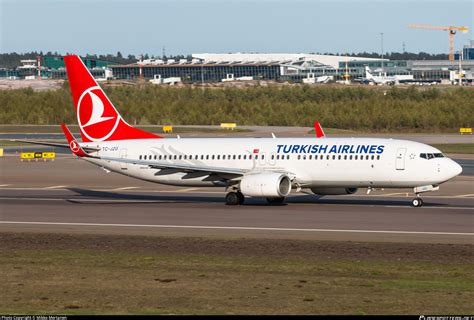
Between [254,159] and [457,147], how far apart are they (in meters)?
47.9

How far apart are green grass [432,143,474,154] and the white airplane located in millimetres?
38505

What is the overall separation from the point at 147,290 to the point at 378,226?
17268 millimetres

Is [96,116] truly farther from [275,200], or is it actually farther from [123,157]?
[275,200]

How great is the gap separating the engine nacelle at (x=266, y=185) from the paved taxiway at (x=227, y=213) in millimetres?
837

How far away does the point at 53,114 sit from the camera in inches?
5674

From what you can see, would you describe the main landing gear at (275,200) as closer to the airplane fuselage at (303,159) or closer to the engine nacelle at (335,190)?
the airplane fuselage at (303,159)

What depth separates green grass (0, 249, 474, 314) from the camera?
22531 mm

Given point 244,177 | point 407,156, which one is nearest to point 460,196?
point 407,156

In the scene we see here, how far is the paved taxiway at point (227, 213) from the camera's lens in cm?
3894

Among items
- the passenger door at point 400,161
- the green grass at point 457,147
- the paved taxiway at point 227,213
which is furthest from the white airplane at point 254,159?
the green grass at point 457,147

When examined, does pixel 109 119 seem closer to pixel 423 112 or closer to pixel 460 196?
pixel 460 196

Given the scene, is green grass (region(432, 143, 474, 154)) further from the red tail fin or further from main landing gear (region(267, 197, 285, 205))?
the red tail fin

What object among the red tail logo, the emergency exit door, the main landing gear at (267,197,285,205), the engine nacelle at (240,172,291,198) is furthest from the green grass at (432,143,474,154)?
the emergency exit door

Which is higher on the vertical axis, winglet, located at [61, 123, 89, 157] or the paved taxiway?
winglet, located at [61, 123, 89, 157]
